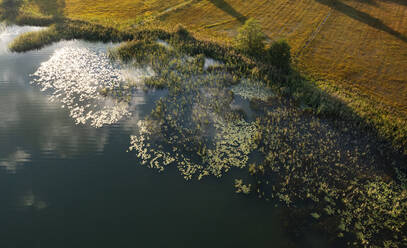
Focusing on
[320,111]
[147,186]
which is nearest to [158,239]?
[147,186]

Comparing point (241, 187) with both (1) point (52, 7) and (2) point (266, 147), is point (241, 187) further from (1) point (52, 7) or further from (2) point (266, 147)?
(1) point (52, 7)

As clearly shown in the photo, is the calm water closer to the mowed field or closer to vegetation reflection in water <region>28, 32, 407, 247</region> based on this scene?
vegetation reflection in water <region>28, 32, 407, 247</region>

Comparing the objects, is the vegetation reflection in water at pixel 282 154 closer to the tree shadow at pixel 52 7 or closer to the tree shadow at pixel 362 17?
the tree shadow at pixel 362 17

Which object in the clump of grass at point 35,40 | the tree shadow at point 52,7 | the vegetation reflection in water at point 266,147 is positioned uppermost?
the tree shadow at point 52,7

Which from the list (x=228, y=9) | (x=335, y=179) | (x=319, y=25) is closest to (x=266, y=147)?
(x=335, y=179)

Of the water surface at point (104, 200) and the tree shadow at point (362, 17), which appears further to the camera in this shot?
the tree shadow at point (362, 17)

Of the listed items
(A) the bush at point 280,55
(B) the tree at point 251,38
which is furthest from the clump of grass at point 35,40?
(A) the bush at point 280,55

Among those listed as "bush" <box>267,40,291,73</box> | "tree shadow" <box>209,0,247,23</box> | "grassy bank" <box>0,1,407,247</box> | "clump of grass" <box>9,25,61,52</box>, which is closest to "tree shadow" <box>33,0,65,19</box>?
"clump of grass" <box>9,25,61,52</box>
